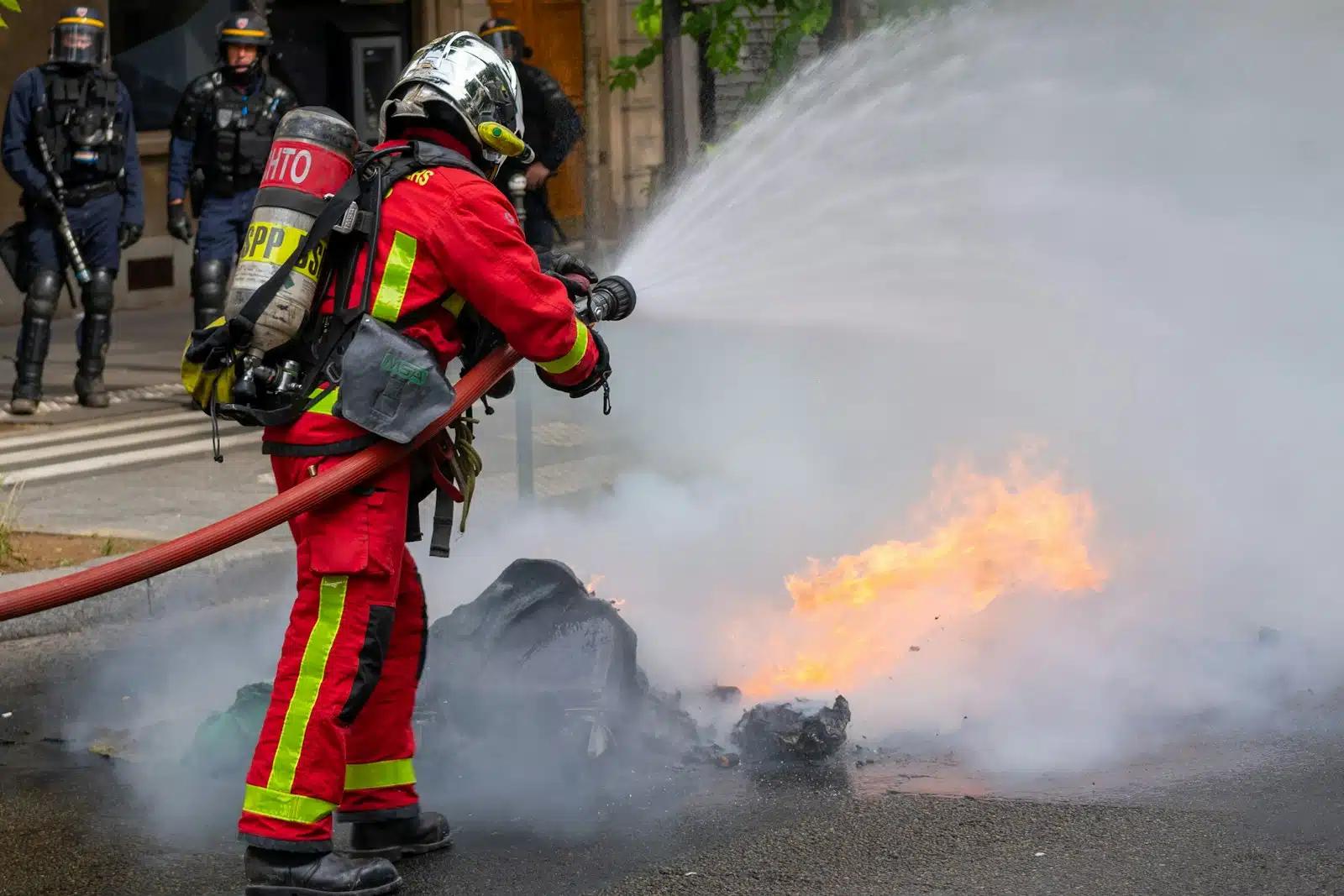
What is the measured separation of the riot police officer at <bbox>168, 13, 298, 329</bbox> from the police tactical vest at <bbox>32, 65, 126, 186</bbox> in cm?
41

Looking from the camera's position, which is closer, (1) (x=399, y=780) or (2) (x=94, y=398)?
(1) (x=399, y=780)

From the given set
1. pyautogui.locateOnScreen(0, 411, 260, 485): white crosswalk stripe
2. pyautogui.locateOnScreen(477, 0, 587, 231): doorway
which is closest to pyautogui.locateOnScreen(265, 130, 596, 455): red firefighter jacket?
pyautogui.locateOnScreen(0, 411, 260, 485): white crosswalk stripe

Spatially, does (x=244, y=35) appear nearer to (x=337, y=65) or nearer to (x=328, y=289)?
(x=337, y=65)

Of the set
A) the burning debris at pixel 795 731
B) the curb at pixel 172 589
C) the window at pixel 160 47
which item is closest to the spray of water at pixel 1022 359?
the burning debris at pixel 795 731

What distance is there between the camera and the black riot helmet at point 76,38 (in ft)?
31.2

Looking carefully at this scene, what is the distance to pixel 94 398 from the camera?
1019 centimetres

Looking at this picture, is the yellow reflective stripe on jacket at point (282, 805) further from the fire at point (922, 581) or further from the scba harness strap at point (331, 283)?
the fire at point (922, 581)

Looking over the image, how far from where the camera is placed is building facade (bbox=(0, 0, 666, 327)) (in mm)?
14166

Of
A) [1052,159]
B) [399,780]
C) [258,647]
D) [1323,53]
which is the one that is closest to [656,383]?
[1052,159]

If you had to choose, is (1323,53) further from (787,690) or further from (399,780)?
(399,780)

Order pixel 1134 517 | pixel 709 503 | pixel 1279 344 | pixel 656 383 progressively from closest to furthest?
pixel 1134 517
pixel 709 503
pixel 1279 344
pixel 656 383

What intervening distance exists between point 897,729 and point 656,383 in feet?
15.8

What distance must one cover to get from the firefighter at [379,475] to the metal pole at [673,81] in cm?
578

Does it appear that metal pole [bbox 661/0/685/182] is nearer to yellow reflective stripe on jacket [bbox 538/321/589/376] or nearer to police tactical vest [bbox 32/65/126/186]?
police tactical vest [bbox 32/65/126/186]
